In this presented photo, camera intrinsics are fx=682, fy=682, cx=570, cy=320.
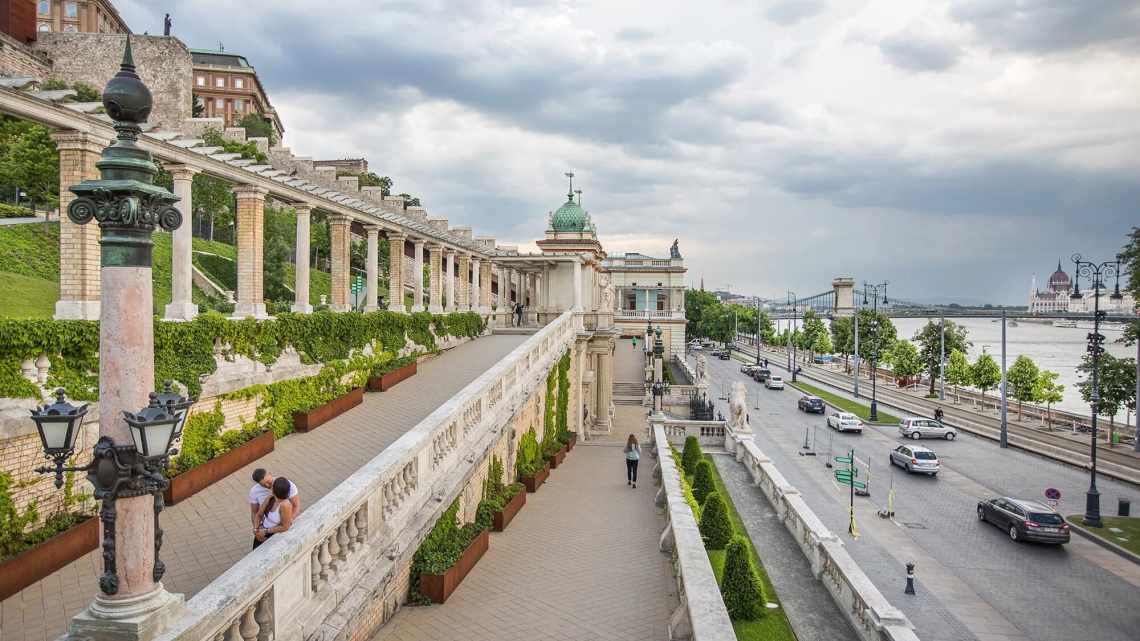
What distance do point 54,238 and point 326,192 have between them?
448 inches

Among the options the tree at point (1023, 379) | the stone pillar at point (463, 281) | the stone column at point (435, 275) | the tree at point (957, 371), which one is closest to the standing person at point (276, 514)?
the stone column at point (435, 275)

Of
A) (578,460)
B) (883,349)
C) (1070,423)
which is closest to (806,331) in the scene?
(883,349)

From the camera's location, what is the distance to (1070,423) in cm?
4634

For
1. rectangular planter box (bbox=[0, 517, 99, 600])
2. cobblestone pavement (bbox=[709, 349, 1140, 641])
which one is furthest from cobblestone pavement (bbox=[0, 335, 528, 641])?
cobblestone pavement (bbox=[709, 349, 1140, 641])

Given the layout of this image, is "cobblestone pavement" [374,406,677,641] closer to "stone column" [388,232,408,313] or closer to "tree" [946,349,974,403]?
"stone column" [388,232,408,313]

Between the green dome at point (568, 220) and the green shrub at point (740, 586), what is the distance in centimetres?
2761

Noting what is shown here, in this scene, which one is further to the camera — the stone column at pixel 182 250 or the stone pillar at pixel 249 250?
the stone pillar at pixel 249 250

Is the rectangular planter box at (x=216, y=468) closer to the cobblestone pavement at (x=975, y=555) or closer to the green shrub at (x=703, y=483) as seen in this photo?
the green shrub at (x=703, y=483)

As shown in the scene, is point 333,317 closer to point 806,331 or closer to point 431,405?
point 431,405

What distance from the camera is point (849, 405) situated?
53062mm

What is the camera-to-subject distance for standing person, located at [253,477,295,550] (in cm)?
692

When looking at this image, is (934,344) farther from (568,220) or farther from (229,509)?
(229,509)

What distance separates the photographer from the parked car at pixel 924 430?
132 ft

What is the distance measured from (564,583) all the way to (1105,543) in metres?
20.9
